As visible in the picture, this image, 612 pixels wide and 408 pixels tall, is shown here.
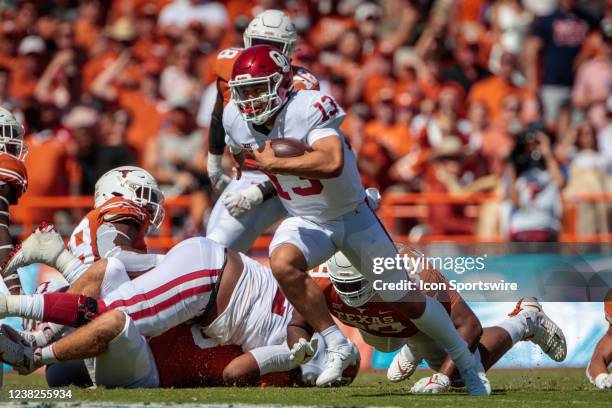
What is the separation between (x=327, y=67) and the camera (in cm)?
1442

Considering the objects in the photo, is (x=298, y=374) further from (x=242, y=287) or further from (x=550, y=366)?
(x=550, y=366)

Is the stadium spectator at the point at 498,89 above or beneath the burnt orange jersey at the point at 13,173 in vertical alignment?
beneath

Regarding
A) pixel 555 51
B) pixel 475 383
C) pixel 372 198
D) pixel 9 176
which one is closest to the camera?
pixel 475 383

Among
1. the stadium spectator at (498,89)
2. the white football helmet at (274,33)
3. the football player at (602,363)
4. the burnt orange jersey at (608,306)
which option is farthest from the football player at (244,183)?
the stadium spectator at (498,89)

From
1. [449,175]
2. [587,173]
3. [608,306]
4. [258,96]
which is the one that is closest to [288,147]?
[258,96]

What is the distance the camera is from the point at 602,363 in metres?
7.52

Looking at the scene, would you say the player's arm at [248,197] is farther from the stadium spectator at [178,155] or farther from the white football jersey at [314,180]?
the stadium spectator at [178,155]

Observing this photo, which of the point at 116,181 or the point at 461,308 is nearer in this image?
the point at 461,308

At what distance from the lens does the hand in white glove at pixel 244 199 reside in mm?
8781

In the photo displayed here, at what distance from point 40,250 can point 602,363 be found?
139 inches

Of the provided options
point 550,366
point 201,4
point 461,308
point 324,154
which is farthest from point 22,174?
point 201,4

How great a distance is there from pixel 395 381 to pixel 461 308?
69 cm

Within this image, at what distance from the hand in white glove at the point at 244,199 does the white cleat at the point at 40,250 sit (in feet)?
5.08

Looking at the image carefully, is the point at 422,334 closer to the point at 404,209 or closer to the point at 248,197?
the point at 248,197
